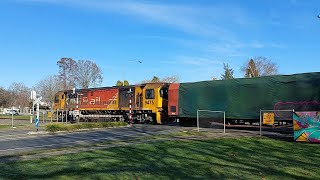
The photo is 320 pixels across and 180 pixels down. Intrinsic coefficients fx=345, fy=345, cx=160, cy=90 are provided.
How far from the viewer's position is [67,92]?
44.0 metres

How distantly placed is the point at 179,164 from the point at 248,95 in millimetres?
14962

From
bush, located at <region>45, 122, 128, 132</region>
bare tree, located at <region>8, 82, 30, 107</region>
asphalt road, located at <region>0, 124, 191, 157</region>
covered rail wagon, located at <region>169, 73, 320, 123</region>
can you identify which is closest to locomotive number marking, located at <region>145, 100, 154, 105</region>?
covered rail wagon, located at <region>169, 73, 320, 123</region>

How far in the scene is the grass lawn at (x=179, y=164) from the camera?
835 cm

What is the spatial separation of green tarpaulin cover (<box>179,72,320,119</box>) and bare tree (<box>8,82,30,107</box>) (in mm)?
93455

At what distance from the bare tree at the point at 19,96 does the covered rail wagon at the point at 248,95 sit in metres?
92.5

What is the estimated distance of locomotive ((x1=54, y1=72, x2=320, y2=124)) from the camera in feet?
69.3

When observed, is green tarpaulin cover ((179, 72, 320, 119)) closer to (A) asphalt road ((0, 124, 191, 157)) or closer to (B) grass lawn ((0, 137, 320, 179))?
(A) asphalt road ((0, 124, 191, 157))

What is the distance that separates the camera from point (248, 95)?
2370cm

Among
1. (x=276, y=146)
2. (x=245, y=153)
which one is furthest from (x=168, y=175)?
(x=276, y=146)

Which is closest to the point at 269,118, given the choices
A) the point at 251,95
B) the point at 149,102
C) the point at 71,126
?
the point at 251,95

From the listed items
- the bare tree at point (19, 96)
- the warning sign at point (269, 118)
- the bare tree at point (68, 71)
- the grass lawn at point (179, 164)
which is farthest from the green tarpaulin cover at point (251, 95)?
the bare tree at point (19, 96)

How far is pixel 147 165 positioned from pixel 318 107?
46.1 ft

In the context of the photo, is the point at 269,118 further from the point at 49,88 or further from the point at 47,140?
the point at 49,88

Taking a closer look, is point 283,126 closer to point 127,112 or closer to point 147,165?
point 147,165
